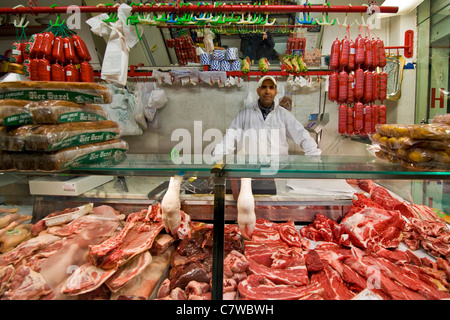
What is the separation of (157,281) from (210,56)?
4196 mm

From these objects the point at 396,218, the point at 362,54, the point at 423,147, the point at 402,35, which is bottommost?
the point at 396,218

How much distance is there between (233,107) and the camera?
5176 millimetres

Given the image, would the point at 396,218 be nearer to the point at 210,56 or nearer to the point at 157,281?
the point at 157,281

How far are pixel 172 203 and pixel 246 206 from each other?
1.46 feet

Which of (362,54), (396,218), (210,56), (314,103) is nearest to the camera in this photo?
(396,218)

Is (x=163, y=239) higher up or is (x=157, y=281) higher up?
(x=163, y=239)

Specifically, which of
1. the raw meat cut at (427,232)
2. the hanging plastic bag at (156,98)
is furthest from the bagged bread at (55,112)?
the hanging plastic bag at (156,98)

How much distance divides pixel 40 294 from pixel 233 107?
4411 millimetres

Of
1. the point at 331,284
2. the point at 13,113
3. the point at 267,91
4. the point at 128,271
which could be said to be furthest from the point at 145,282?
the point at 267,91

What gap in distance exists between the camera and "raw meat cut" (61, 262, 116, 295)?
4.42 feet

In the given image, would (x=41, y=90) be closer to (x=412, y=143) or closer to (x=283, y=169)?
(x=283, y=169)

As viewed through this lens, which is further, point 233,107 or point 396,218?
point 233,107
